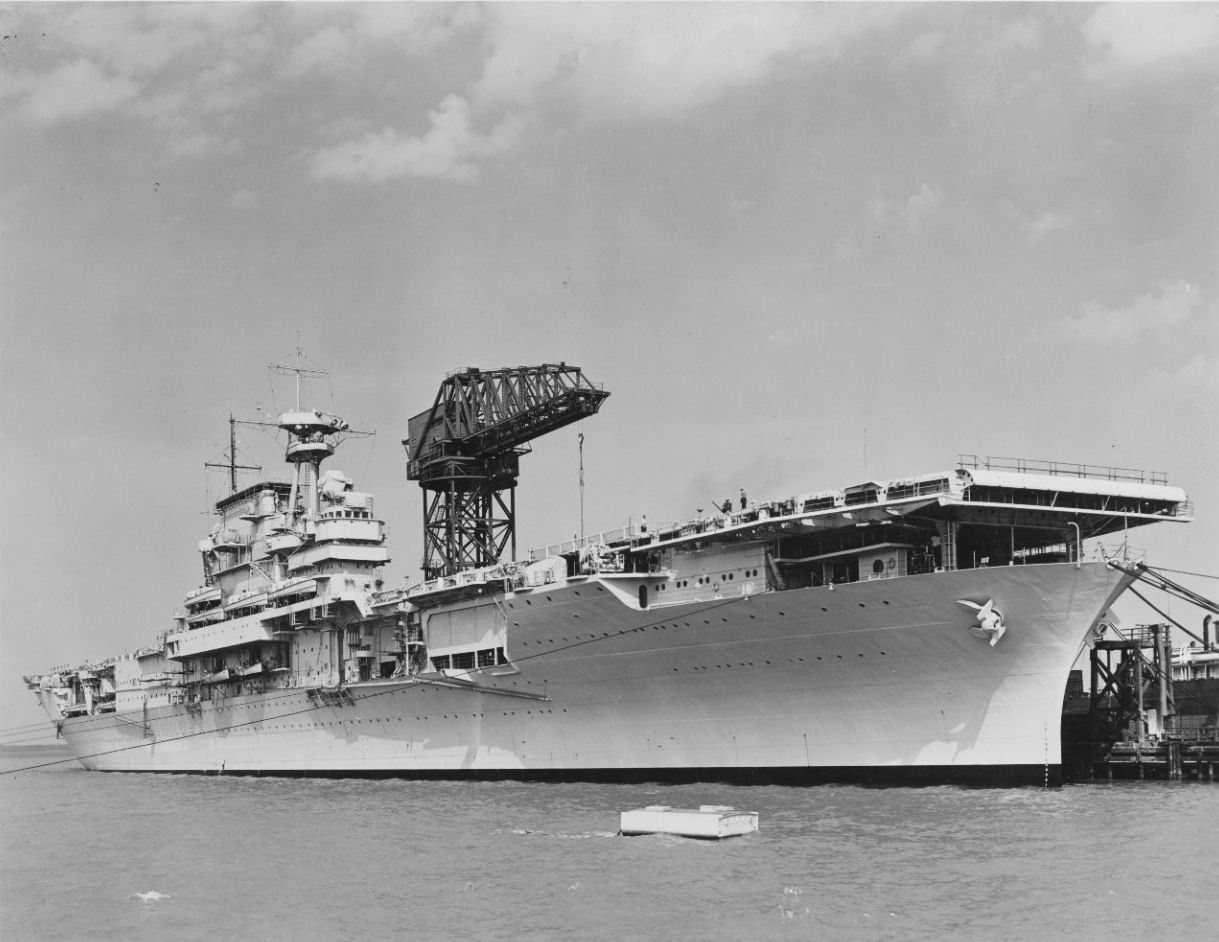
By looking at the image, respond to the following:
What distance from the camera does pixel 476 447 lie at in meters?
40.1

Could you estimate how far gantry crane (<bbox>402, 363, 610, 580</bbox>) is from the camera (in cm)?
3806

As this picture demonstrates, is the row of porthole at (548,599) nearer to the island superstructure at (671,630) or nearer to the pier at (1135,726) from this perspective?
the island superstructure at (671,630)

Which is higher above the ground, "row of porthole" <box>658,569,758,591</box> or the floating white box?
"row of porthole" <box>658,569,758,591</box>

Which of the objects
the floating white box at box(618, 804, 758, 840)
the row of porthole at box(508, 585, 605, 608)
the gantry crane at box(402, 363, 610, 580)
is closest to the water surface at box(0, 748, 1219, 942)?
the floating white box at box(618, 804, 758, 840)

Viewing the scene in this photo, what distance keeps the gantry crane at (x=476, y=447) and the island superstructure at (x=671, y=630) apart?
0.10 metres

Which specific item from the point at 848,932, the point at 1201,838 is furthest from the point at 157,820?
the point at 1201,838

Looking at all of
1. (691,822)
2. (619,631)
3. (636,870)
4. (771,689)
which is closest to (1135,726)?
(771,689)

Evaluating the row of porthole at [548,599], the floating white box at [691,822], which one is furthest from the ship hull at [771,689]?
the floating white box at [691,822]

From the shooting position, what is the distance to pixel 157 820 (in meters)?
28.0

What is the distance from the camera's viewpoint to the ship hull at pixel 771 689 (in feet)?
78.8

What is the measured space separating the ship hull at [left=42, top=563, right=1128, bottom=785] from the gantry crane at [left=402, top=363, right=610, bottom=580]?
7.38 meters

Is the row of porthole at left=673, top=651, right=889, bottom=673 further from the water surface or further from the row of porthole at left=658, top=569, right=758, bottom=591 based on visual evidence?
the water surface

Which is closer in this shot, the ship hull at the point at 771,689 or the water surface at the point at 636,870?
the water surface at the point at 636,870


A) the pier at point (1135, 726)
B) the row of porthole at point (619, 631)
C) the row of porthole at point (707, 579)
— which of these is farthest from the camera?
the pier at point (1135, 726)
